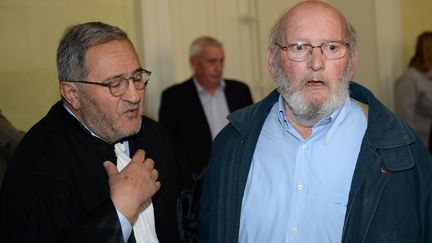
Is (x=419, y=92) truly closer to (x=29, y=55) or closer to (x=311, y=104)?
(x=29, y=55)

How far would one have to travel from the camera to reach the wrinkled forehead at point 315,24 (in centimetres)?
211

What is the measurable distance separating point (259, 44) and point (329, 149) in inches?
158

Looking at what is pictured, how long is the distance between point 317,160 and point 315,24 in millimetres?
500

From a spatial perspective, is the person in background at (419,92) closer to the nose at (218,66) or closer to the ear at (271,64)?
the nose at (218,66)

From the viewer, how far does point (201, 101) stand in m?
5.16

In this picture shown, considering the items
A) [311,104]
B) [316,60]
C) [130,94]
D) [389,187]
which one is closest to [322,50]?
[316,60]

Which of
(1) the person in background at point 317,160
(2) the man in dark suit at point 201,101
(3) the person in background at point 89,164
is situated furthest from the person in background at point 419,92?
(3) the person in background at point 89,164

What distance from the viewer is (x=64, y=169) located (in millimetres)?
2109

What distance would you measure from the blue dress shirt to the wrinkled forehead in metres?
0.27

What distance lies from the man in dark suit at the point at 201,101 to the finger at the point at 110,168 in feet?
8.93

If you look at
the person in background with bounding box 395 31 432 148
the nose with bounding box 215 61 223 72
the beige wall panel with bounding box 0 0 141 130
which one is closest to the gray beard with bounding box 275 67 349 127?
the beige wall panel with bounding box 0 0 141 130

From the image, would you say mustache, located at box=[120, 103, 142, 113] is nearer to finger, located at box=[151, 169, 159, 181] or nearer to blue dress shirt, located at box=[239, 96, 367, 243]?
finger, located at box=[151, 169, 159, 181]

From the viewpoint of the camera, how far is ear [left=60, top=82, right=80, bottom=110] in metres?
2.19

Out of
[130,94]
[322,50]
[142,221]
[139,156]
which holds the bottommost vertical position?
[142,221]
